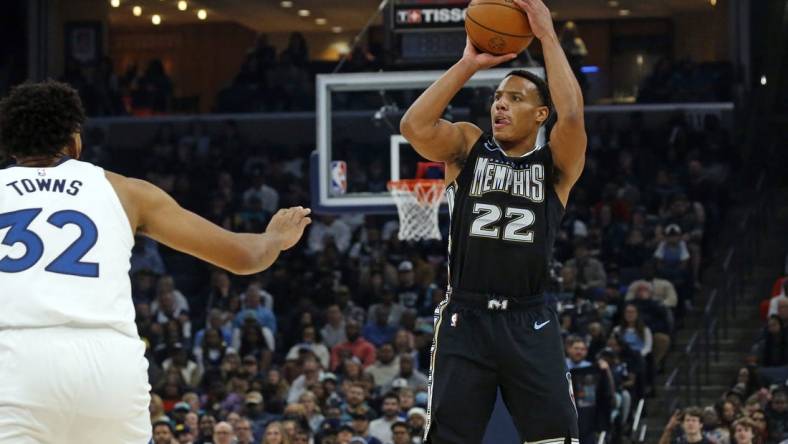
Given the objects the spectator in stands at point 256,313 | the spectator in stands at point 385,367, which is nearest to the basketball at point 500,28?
the spectator in stands at point 385,367

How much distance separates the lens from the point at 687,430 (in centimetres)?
1248

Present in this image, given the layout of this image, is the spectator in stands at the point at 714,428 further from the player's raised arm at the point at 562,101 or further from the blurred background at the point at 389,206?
the player's raised arm at the point at 562,101

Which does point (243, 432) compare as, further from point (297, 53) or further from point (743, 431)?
point (297, 53)

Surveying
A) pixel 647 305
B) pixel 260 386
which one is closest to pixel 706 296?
pixel 647 305

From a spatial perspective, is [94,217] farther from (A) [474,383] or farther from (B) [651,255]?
(B) [651,255]

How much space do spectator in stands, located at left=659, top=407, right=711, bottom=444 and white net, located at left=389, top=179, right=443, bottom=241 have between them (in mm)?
2823

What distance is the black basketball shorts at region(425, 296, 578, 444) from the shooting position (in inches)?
231

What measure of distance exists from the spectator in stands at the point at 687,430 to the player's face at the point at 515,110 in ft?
22.9

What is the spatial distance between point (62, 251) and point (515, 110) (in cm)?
245

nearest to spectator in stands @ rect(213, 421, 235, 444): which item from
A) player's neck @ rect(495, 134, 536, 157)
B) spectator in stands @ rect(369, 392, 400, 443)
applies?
spectator in stands @ rect(369, 392, 400, 443)

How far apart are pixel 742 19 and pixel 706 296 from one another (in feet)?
23.0

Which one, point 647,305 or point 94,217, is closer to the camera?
point 94,217

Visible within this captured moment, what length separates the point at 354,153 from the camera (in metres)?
12.9

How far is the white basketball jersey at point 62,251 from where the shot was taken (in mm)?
4199
